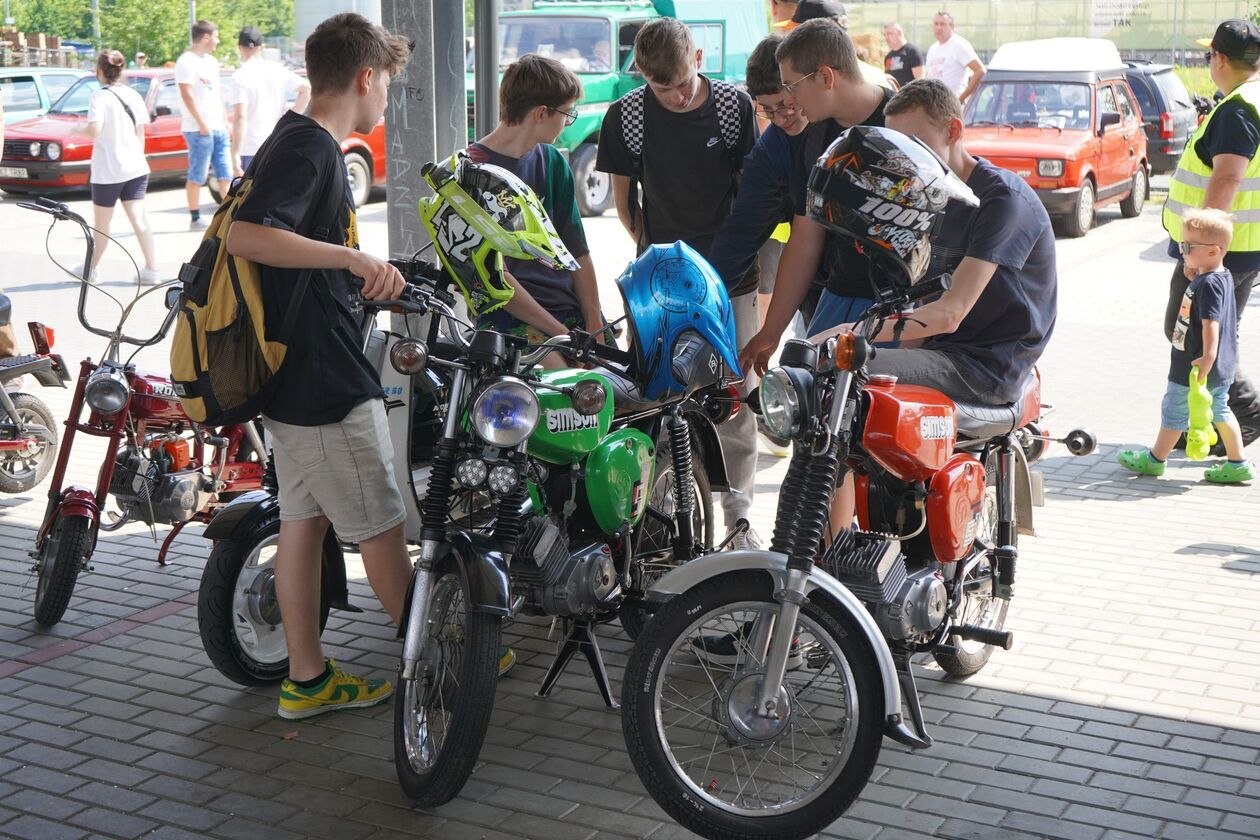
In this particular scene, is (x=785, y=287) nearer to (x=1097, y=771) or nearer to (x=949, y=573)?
(x=949, y=573)

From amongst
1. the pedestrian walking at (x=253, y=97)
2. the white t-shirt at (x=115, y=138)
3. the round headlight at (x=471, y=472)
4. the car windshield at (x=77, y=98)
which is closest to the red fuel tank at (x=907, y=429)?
the round headlight at (x=471, y=472)

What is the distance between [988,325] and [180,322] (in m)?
2.45

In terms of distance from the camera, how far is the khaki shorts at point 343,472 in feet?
A: 13.7

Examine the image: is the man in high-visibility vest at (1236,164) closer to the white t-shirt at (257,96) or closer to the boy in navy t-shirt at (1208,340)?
the boy in navy t-shirt at (1208,340)

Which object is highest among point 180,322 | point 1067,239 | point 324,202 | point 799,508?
point 324,202

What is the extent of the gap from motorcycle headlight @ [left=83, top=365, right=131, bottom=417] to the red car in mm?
12494

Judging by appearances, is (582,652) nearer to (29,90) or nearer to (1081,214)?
(1081,214)

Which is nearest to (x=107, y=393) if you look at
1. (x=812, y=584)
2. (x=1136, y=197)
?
(x=812, y=584)

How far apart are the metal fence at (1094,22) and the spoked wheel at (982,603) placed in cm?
2758

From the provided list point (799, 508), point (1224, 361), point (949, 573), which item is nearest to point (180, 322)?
point (799, 508)

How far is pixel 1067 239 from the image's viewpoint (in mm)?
16375

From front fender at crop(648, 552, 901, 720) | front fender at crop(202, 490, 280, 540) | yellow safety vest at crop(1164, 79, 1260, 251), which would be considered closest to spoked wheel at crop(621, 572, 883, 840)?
front fender at crop(648, 552, 901, 720)

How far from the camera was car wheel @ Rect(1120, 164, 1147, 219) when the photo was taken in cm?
1788

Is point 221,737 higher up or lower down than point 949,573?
lower down
